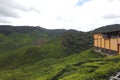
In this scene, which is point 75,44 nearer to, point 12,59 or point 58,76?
point 12,59

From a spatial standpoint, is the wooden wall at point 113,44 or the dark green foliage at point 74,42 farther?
the dark green foliage at point 74,42

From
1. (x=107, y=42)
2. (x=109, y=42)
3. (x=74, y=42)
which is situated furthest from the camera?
(x=74, y=42)

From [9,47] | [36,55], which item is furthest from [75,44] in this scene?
[9,47]


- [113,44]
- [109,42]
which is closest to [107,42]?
[109,42]

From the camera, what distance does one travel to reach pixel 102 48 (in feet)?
190

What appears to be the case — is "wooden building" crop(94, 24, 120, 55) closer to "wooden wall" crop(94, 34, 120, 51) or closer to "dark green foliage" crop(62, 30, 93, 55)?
"wooden wall" crop(94, 34, 120, 51)

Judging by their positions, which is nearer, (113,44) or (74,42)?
(113,44)

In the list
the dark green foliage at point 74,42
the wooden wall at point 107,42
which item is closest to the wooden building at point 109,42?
the wooden wall at point 107,42

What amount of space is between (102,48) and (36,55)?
58.9 metres

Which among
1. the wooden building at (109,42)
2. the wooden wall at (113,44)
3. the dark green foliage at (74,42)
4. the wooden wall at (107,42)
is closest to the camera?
the wooden building at (109,42)

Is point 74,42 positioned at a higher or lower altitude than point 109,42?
lower

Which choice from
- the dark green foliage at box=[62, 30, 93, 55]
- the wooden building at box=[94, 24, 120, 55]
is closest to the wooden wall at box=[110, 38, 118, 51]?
the wooden building at box=[94, 24, 120, 55]

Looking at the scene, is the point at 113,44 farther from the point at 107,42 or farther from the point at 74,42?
the point at 74,42

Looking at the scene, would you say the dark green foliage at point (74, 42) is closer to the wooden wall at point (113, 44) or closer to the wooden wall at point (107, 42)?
the wooden wall at point (107, 42)
